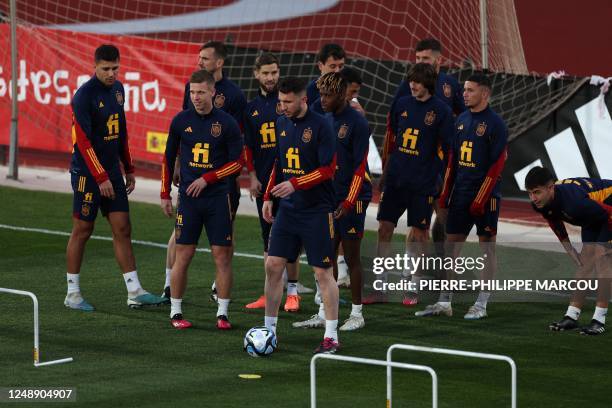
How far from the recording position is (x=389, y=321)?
36.1 feet

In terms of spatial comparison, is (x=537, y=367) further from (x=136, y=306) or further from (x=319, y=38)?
(x=319, y=38)

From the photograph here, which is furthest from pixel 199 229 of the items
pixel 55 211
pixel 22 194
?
pixel 22 194

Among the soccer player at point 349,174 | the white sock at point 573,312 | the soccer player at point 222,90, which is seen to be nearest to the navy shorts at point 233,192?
the soccer player at point 222,90

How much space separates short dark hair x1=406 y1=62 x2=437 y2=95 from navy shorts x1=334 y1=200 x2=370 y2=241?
1279 millimetres

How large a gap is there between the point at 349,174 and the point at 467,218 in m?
1.21

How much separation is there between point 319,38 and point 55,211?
720 centimetres

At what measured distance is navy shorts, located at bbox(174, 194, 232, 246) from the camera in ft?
34.1

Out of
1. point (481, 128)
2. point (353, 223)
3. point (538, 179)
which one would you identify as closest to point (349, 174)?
point (353, 223)

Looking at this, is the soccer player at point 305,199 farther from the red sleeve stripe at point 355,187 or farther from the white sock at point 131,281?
the white sock at point 131,281

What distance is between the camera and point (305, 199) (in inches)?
378

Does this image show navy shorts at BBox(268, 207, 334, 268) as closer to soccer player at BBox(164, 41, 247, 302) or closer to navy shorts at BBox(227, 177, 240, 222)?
navy shorts at BBox(227, 177, 240, 222)

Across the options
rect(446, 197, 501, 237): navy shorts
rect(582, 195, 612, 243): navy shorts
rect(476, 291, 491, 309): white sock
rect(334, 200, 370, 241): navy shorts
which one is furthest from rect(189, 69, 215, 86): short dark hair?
rect(582, 195, 612, 243): navy shorts

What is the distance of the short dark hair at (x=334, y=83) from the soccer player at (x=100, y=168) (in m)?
2.04

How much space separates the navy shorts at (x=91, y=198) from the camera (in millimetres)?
11141
